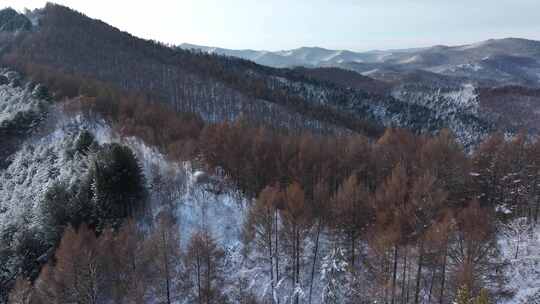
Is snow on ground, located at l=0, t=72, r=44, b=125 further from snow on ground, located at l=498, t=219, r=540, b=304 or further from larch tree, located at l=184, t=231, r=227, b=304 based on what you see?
snow on ground, located at l=498, t=219, r=540, b=304

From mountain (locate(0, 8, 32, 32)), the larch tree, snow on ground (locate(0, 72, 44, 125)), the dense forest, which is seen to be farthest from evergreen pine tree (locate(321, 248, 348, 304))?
mountain (locate(0, 8, 32, 32))

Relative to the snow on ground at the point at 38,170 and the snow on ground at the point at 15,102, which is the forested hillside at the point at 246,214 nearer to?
the snow on ground at the point at 38,170

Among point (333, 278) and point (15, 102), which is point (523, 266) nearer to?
point (333, 278)

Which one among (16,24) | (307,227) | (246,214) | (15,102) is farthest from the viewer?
(16,24)

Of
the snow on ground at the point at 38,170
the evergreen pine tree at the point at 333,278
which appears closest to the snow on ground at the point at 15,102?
the snow on ground at the point at 38,170

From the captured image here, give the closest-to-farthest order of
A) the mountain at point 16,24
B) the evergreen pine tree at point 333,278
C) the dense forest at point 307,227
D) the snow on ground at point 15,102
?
1. the dense forest at point 307,227
2. the evergreen pine tree at point 333,278
3. the snow on ground at point 15,102
4. the mountain at point 16,24

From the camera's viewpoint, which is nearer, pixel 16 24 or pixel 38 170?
pixel 38 170

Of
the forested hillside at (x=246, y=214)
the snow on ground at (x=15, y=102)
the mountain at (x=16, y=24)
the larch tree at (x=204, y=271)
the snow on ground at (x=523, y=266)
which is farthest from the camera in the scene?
the mountain at (x=16, y=24)

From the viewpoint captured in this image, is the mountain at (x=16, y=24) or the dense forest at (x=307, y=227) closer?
the dense forest at (x=307, y=227)

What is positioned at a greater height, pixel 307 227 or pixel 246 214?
pixel 307 227

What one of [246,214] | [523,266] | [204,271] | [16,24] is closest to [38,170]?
[204,271]

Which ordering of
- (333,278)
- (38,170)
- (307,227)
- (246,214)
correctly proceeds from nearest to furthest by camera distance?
(307,227), (333,278), (246,214), (38,170)

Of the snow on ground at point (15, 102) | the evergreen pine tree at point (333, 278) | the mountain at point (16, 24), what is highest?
the mountain at point (16, 24)
